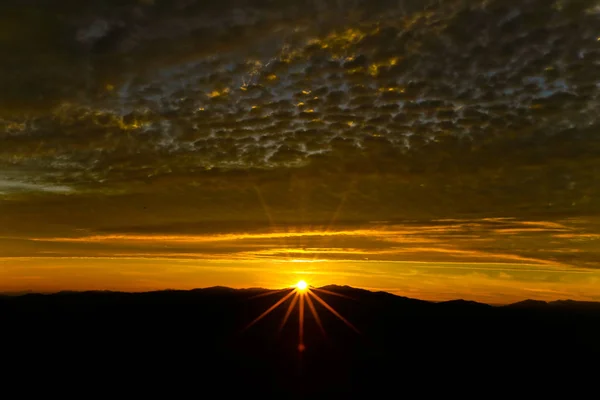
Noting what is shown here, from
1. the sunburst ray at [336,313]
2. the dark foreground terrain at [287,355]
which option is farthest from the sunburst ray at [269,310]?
the sunburst ray at [336,313]

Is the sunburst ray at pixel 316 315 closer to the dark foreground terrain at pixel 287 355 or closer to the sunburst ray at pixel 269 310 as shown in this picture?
the dark foreground terrain at pixel 287 355

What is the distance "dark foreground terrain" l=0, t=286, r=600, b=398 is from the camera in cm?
4012

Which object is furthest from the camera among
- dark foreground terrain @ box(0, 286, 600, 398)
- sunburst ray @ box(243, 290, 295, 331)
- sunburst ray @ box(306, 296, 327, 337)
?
sunburst ray @ box(243, 290, 295, 331)

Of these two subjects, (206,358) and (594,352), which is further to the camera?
(594,352)

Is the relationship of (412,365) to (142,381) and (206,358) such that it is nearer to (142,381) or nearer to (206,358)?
(206,358)

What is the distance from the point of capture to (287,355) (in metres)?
51.8

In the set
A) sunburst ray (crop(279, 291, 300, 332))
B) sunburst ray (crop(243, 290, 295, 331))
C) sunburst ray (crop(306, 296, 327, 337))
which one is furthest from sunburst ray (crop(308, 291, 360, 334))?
sunburst ray (crop(243, 290, 295, 331))

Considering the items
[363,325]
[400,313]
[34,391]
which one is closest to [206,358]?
[34,391]

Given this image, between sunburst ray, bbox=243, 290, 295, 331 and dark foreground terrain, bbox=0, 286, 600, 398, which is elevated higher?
sunburst ray, bbox=243, 290, 295, 331

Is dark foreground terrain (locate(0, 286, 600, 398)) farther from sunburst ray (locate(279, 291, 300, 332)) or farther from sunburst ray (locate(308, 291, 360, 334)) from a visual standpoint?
sunburst ray (locate(308, 291, 360, 334))

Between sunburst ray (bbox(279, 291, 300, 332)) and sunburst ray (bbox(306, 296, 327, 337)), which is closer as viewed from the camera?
sunburst ray (bbox(306, 296, 327, 337))

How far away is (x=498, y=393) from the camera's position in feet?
134

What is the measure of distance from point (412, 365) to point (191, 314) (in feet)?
147

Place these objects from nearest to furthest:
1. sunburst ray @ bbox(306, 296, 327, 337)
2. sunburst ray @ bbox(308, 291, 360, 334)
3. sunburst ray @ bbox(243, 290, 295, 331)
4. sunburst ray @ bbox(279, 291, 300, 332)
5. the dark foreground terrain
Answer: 1. the dark foreground terrain
2. sunburst ray @ bbox(306, 296, 327, 337)
3. sunburst ray @ bbox(279, 291, 300, 332)
4. sunburst ray @ bbox(243, 290, 295, 331)
5. sunburst ray @ bbox(308, 291, 360, 334)
